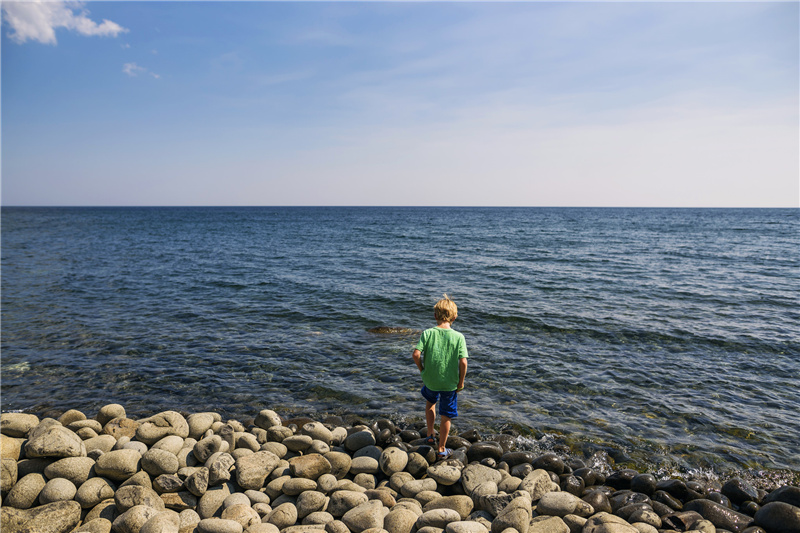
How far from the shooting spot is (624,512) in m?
5.09

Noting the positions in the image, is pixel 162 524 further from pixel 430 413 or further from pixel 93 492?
pixel 430 413

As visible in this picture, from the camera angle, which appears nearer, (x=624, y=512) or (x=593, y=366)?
(x=624, y=512)

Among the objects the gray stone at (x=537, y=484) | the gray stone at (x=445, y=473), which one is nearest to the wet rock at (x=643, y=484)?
the gray stone at (x=537, y=484)

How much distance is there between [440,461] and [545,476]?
4.71 feet

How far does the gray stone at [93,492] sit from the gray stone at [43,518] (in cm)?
10

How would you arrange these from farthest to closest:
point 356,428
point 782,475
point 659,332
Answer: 1. point 659,332
2. point 356,428
3. point 782,475

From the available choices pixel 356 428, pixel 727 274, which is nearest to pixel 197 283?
pixel 356 428

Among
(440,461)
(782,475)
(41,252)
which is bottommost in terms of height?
(782,475)

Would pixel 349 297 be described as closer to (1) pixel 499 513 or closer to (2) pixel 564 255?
(1) pixel 499 513

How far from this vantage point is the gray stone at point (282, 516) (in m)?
4.69

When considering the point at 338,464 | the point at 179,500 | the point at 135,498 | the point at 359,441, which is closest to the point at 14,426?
the point at 135,498

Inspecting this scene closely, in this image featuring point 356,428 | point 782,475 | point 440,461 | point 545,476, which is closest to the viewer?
point 545,476

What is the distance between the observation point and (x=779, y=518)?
487 centimetres

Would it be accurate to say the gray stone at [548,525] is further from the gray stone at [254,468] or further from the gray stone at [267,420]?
the gray stone at [267,420]
